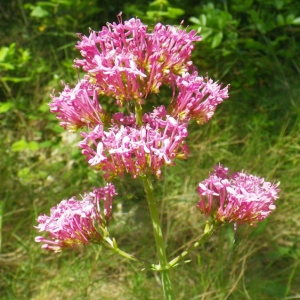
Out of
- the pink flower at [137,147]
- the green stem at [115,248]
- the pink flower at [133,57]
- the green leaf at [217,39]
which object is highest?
the pink flower at [133,57]

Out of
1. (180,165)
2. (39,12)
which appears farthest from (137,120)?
(39,12)

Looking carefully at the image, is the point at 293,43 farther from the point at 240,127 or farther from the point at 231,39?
the point at 240,127

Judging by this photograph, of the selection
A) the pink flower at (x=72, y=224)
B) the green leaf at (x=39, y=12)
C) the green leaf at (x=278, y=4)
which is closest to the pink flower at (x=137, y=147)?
the pink flower at (x=72, y=224)

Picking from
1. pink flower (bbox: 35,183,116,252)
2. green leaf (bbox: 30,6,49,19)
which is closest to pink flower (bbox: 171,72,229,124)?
pink flower (bbox: 35,183,116,252)

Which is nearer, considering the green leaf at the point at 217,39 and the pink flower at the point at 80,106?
the pink flower at the point at 80,106

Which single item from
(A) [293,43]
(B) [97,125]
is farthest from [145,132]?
(A) [293,43]

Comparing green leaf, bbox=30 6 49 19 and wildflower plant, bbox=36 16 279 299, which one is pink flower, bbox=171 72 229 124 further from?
green leaf, bbox=30 6 49 19

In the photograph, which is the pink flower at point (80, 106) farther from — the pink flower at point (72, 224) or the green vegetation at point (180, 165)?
the green vegetation at point (180, 165)

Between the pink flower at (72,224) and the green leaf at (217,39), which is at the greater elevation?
the pink flower at (72,224)
